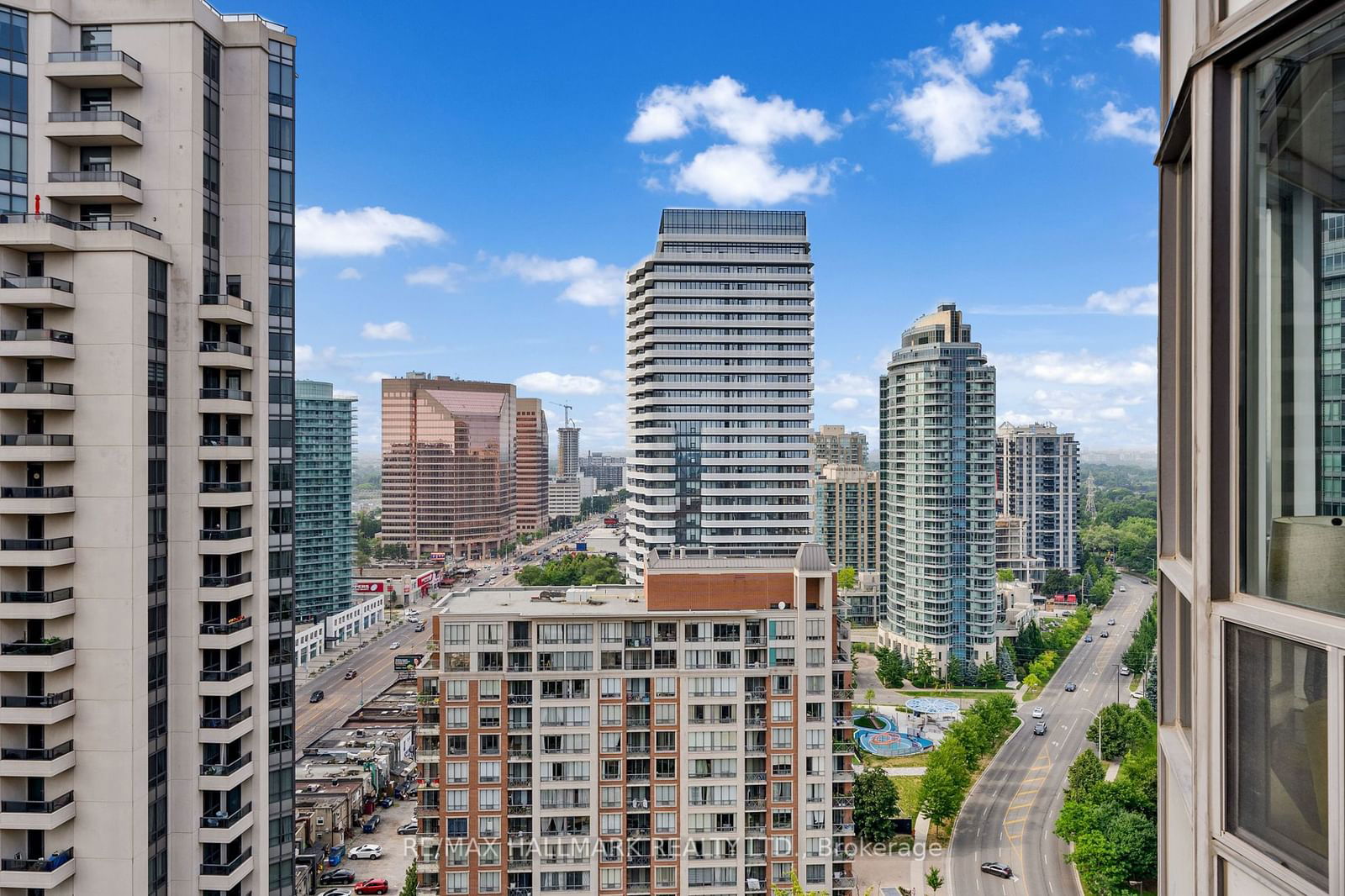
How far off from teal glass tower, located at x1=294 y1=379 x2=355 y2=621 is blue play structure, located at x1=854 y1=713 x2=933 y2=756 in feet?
126

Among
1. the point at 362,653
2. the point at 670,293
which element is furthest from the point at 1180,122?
the point at 362,653

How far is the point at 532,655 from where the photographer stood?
18.2 metres

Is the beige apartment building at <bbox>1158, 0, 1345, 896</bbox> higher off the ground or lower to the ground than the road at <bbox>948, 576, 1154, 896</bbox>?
higher

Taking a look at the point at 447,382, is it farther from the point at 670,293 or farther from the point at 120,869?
the point at 120,869

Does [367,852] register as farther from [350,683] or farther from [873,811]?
[350,683]

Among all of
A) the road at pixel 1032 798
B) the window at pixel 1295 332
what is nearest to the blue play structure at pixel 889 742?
the road at pixel 1032 798

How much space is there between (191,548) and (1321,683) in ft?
47.2

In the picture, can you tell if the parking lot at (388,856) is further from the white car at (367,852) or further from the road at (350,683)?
the road at (350,683)

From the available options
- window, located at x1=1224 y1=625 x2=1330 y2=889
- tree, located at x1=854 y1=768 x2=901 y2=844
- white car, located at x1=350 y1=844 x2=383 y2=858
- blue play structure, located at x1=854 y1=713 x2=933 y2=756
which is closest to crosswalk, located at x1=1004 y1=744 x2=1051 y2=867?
blue play structure, located at x1=854 y1=713 x2=933 y2=756

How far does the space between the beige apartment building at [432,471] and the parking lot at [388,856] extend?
56181mm

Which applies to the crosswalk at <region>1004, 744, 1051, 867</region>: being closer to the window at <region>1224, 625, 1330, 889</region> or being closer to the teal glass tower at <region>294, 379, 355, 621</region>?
the window at <region>1224, 625, 1330, 889</region>

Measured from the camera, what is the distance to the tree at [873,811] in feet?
87.4

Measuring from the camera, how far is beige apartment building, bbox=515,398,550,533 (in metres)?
105

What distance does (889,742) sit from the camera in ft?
117
